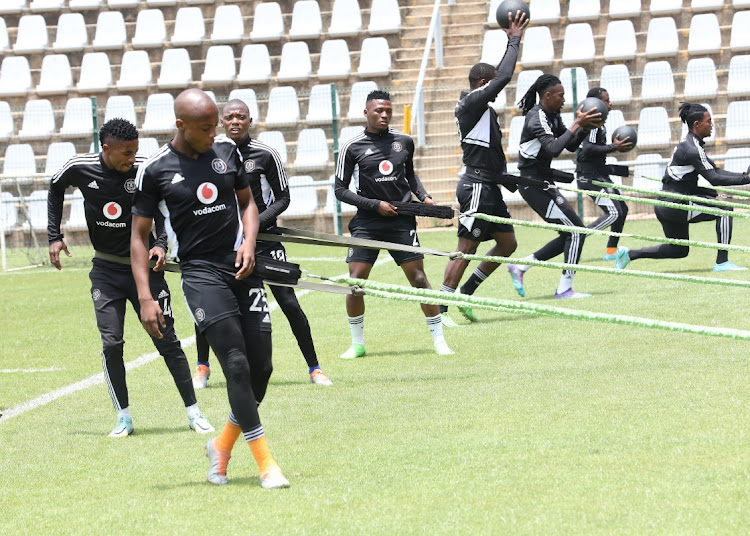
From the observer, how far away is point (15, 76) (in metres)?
24.5

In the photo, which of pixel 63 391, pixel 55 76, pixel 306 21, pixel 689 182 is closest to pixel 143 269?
pixel 63 391

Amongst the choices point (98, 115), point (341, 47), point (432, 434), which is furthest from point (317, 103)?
point (432, 434)

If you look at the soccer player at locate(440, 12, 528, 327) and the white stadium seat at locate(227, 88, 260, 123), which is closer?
the soccer player at locate(440, 12, 528, 327)

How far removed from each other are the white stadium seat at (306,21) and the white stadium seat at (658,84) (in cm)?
705

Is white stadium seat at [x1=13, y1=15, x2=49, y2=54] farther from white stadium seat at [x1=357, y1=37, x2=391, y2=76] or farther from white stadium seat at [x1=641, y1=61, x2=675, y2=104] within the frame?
white stadium seat at [x1=641, y1=61, x2=675, y2=104]

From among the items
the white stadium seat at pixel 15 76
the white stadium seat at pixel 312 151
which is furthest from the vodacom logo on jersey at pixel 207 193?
the white stadium seat at pixel 15 76

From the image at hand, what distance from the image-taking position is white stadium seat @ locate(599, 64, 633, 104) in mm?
21234

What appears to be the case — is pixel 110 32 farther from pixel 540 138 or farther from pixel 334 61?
pixel 540 138

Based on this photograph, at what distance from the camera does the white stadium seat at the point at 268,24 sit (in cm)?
2392

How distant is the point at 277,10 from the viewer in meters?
24.0

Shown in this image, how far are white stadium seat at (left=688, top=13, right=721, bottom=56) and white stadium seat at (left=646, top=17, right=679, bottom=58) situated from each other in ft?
1.08

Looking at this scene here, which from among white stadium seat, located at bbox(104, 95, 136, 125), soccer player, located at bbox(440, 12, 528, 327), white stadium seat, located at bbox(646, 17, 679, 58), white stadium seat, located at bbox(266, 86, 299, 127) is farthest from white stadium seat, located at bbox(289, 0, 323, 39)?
soccer player, located at bbox(440, 12, 528, 327)

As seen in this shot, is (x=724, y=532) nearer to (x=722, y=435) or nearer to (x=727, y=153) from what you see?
(x=722, y=435)

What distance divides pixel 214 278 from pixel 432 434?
1.59 m
